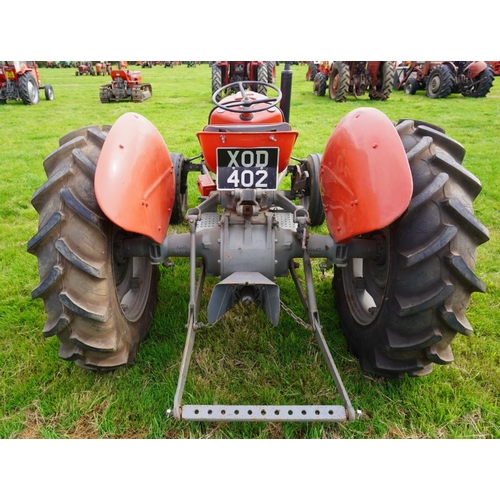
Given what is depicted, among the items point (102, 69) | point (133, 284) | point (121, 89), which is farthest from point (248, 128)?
point (102, 69)

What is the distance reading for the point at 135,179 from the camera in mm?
2016

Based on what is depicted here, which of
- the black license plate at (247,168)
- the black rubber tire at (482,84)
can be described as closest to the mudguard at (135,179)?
the black license plate at (247,168)

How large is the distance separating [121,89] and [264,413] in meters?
13.1

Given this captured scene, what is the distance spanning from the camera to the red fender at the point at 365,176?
71.8 inches

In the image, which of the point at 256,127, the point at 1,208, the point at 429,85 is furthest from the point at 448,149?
the point at 429,85

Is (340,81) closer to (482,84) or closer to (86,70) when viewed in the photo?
Result: (482,84)

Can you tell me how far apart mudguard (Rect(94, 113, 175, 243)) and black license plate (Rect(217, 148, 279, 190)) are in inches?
14.2

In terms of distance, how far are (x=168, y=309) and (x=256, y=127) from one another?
1371mm

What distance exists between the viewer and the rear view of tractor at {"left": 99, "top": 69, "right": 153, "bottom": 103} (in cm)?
1261

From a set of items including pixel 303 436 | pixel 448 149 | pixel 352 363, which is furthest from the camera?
pixel 352 363

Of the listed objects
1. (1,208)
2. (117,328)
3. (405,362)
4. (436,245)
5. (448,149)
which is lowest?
(1,208)

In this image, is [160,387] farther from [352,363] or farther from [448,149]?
[448,149]

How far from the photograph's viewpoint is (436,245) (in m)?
1.81

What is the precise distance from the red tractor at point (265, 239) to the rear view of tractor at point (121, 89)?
449 inches
